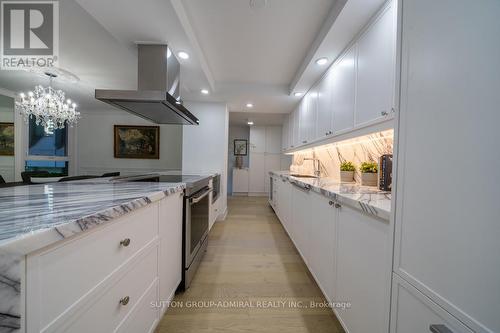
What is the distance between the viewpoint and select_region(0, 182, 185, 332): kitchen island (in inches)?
17.9

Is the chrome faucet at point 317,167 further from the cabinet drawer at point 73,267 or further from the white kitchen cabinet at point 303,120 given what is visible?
the cabinet drawer at point 73,267

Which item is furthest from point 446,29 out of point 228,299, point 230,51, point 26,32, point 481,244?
point 26,32

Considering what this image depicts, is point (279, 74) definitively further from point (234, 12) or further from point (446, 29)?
point (446, 29)

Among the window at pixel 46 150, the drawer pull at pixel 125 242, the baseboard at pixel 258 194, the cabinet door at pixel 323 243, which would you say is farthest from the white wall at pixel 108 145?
the drawer pull at pixel 125 242

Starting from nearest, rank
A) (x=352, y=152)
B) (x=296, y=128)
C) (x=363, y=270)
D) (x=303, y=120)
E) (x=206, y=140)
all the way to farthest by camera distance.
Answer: (x=363, y=270) → (x=352, y=152) → (x=303, y=120) → (x=206, y=140) → (x=296, y=128)

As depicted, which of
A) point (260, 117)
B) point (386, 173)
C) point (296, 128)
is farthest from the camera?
point (260, 117)

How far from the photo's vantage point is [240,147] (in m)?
6.79

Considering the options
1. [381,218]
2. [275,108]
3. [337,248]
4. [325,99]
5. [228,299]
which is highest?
[275,108]

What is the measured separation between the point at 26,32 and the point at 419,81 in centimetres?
339

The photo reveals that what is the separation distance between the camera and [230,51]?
2309mm

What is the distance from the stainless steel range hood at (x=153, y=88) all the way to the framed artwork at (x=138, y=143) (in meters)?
3.50

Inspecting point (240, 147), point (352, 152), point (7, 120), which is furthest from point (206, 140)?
point (7, 120)

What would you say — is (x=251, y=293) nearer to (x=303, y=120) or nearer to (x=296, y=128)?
(x=303, y=120)

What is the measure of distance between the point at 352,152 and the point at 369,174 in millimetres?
610
